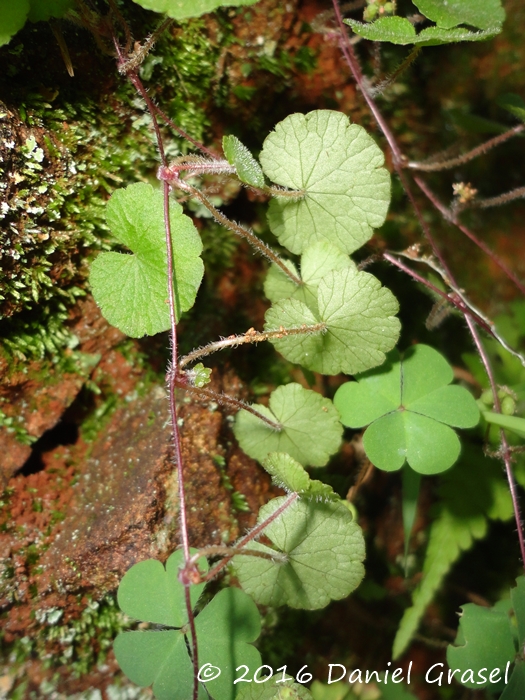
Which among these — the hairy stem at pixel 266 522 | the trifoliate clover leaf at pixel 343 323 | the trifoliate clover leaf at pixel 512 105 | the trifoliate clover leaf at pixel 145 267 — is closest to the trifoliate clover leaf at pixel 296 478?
the hairy stem at pixel 266 522

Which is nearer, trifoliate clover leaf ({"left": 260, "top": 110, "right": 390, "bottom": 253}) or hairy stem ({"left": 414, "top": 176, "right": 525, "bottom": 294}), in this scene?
trifoliate clover leaf ({"left": 260, "top": 110, "right": 390, "bottom": 253})

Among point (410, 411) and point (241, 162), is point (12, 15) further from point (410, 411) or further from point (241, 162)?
point (410, 411)

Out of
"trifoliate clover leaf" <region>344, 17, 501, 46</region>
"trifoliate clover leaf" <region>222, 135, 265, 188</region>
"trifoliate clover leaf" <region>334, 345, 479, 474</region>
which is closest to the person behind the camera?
"trifoliate clover leaf" <region>222, 135, 265, 188</region>

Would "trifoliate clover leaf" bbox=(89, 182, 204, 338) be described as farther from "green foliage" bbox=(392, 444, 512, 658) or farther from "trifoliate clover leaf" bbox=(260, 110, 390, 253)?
"green foliage" bbox=(392, 444, 512, 658)

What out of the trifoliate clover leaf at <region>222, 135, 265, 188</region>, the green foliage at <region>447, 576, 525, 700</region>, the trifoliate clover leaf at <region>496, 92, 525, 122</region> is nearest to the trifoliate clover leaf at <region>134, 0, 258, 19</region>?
the trifoliate clover leaf at <region>222, 135, 265, 188</region>

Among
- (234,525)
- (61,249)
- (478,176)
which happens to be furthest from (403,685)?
(478,176)

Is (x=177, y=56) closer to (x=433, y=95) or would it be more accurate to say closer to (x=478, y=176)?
(x=433, y=95)
